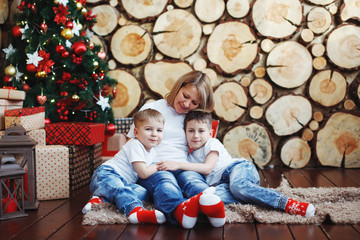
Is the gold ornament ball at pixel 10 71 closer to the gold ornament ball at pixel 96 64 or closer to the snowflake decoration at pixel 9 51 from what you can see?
the snowflake decoration at pixel 9 51

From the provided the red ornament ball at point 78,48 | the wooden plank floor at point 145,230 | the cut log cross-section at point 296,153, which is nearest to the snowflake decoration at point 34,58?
the red ornament ball at point 78,48

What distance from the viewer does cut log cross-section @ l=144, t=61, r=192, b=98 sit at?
3.07m

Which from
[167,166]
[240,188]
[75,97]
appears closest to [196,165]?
[167,166]

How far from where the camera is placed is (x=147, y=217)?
61.4 inches

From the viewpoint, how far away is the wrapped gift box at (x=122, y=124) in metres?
2.97

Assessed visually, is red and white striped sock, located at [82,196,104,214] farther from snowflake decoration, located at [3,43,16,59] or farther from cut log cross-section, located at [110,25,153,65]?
cut log cross-section, located at [110,25,153,65]

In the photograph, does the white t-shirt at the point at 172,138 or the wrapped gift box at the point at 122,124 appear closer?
the white t-shirt at the point at 172,138

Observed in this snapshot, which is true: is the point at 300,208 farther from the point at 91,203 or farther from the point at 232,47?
the point at 232,47

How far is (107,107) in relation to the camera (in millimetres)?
2762

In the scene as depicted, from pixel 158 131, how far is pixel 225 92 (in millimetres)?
1258

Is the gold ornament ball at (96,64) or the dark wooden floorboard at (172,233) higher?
the gold ornament ball at (96,64)

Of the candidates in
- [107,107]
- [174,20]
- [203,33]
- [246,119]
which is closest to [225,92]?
[246,119]

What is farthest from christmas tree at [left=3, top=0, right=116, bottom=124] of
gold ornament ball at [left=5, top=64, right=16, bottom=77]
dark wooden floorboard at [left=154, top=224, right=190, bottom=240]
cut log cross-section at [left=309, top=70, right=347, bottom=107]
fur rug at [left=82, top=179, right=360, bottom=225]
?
cut log cross-section at [left=309, top=70, right=347, bottom=107]

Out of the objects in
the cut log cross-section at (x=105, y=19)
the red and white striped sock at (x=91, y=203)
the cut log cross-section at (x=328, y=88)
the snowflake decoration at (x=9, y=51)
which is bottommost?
the red and white striped sock at (x=91, y=203)
